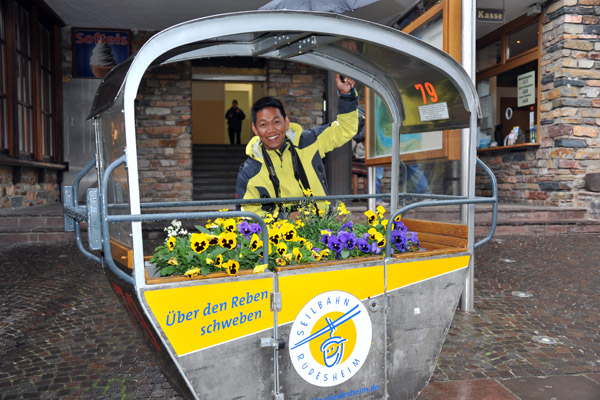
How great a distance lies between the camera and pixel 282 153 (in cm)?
380

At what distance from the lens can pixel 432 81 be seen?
2.84 meters

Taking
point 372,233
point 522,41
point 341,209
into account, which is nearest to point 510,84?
point 522,41

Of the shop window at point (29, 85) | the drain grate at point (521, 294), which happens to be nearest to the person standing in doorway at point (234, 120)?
the shop window at point (29, 85)

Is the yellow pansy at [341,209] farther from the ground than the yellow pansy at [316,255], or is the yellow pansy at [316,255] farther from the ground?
the yellow pansy at [341,209]

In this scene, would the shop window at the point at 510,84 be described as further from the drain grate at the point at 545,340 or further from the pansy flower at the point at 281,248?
the pansy flower at the point at 281,248

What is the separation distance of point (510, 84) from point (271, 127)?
355 inches

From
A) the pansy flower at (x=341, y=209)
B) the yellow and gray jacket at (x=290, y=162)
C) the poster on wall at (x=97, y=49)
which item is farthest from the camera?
the poster on wall at (x=97, y=49)

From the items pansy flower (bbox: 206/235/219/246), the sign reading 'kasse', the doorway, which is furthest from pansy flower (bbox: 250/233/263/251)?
the doorway

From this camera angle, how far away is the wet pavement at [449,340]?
9.40 feet

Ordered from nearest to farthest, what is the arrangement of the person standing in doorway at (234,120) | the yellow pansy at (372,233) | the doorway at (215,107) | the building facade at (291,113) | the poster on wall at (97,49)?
the yellow pansy at (372,233), the building facade at (291,113), the poster on wall at (97,49), the person standing in doorway at (234,120), the doorway at (215,107)

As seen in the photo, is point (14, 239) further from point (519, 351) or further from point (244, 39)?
point (519, 351)

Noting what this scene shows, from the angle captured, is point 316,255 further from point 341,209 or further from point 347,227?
point 341,209

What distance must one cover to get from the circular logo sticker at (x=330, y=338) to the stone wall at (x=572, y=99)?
837cm

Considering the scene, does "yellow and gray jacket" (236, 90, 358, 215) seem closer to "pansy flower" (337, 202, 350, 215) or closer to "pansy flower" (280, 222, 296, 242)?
"pansy flower" (337, 202, 350, 215)
